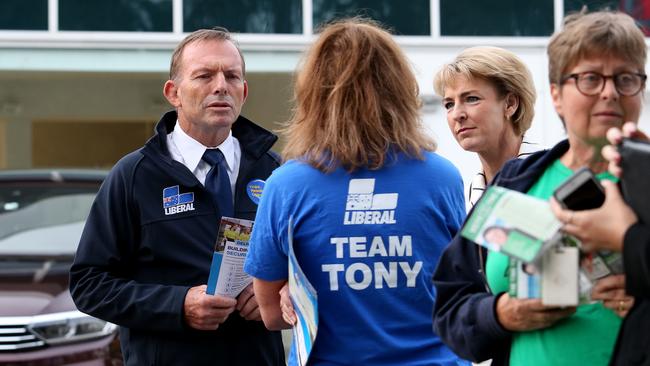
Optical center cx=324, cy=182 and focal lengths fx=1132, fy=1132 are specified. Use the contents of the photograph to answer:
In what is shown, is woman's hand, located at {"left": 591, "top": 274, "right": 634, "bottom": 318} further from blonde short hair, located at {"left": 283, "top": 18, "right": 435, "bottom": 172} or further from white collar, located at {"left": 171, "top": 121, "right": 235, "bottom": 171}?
white collar, located at {"left": 171, "top": 121, "right": 235, "bottom": 171}

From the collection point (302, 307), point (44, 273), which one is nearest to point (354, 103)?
point (302, 307)

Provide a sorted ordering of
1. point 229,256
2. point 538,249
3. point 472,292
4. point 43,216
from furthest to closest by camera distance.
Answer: point 43,216 < point 229,256 < point 472,292 < point 538,249

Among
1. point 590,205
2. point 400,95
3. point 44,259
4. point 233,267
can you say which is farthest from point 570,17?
point 44,259

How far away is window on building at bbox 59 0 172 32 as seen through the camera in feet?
53.6

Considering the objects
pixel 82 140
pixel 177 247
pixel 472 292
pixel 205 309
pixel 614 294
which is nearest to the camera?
pixel 614 294

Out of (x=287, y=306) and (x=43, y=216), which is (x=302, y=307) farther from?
(x=43, y=216)

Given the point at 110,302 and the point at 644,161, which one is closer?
the point at 644,161

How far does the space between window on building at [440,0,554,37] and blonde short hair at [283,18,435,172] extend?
13.8 metres

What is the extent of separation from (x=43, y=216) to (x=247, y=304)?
3583 mm

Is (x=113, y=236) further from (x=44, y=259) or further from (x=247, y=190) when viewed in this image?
(x=44, y=259)

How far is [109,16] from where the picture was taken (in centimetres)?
1636

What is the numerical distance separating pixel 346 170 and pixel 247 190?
1034 millimetres

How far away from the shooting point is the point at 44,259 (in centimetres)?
660

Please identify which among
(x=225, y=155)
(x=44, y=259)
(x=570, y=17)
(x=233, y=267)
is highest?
(x=570, y=17)
